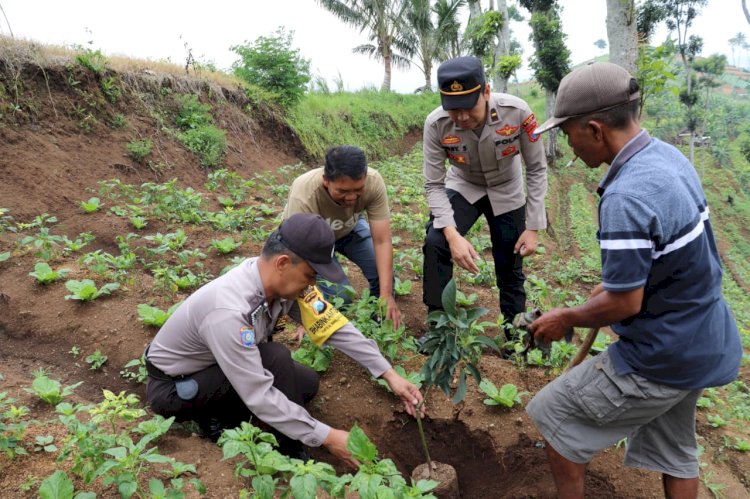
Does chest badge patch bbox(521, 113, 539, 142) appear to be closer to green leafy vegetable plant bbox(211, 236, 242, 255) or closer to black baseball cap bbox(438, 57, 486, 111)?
black baseball cap bbox(438, 57, 486, 111)

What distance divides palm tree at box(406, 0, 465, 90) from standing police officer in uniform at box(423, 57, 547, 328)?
911 inches

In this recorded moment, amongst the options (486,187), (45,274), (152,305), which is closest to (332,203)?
(486,187)

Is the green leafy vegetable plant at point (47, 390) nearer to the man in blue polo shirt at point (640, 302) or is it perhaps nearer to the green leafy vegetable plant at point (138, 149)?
the man in blue polo shirt at point (640, 302)

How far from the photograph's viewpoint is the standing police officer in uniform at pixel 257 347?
218 centimetres

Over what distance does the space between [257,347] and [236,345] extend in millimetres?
213

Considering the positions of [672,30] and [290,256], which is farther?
[672,30]

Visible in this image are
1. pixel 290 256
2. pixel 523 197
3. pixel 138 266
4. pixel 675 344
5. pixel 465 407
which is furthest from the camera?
pixel 138 266

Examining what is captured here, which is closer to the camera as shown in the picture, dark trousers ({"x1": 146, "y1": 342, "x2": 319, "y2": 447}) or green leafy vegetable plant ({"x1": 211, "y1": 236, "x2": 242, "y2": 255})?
dark trousers ({"x1": 146, "y1": 342, "x2": 319, "y2": 447})

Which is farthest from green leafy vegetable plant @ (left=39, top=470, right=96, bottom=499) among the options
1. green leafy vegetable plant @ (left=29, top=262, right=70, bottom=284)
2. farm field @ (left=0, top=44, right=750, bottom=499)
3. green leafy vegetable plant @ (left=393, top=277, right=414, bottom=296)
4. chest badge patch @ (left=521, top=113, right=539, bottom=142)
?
chest badge patch @ (left=521, top=113, right=539, bottom=142)

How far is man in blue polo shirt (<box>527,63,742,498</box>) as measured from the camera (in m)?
1.63

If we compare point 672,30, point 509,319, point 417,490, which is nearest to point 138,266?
point 509,319

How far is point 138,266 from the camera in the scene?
4.41 meters

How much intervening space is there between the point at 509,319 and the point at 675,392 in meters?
1.82

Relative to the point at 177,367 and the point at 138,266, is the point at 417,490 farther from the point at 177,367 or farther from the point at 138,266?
the point at 138,266
